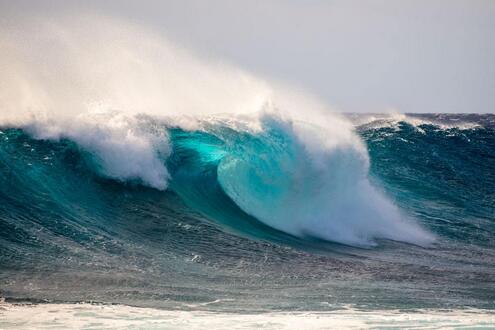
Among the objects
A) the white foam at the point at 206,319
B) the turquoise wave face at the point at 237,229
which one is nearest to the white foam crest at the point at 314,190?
the turquoise wave face at the point at 237,229

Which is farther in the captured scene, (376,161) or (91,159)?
(376,161)

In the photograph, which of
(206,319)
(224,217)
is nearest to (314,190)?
(224,217)

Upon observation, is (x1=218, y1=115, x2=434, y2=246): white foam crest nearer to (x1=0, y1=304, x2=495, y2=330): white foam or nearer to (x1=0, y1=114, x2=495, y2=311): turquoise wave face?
(x1=0, y1=114, x2=495, y2=311): turquoise wave face

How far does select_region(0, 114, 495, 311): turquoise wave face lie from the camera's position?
11.1m

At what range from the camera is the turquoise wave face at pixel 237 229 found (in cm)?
1106

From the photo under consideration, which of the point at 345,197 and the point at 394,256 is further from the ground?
the point at 345,197

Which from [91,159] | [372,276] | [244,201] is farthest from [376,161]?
[372,276]

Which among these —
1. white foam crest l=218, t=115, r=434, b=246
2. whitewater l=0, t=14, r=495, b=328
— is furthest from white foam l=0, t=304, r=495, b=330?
white foam crest l=218, t=115, r=434, b=246

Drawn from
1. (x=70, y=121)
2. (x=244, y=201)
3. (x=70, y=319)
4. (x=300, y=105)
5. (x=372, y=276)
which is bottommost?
(x=70, y=319)

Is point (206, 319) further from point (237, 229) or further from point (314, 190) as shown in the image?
point (314, 190)

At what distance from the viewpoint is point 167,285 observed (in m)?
11.2

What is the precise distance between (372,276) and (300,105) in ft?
34.3

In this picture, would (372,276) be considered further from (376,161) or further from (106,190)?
(376,161)

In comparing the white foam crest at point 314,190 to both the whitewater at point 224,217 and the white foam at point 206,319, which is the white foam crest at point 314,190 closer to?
the whitewater at point 224,217
